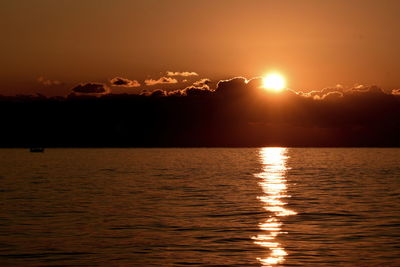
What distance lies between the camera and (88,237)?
42188mm

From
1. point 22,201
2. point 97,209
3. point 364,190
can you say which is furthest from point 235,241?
point 364,190

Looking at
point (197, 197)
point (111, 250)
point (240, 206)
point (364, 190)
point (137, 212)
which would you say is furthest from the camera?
point (364, 190)

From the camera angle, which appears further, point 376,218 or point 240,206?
point 240,206

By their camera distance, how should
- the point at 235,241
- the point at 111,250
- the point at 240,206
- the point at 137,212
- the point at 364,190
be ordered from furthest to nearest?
the point at 364,190, the point at 240,206, the point at 137,212, the point at 235,241, the point at 111,250

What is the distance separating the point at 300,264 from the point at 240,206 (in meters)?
30.7

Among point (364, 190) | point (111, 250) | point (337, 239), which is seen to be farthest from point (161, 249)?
point (364, 190)

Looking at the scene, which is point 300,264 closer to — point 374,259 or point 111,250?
point 374,259

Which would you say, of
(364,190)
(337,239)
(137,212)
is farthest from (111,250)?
(364,190)

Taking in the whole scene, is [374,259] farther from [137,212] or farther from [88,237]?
[137,212]

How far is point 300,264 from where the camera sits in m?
33.8

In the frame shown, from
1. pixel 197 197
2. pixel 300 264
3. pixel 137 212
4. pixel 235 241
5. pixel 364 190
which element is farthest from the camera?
pixel 364 190

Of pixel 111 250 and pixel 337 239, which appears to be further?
pixel 337 239

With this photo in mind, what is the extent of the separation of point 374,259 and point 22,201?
41.4 meters

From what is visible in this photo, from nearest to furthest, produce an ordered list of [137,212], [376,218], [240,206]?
[376,218], [137,212], [240,206]
